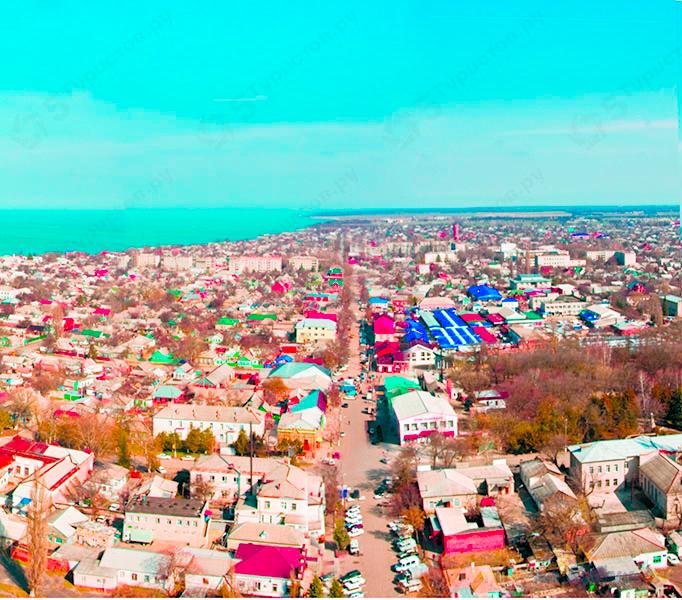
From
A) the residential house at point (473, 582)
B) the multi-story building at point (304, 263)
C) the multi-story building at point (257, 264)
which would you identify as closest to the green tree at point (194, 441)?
the residential house at point (473, 582)

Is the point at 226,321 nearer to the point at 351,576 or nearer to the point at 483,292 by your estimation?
the point at 483,292

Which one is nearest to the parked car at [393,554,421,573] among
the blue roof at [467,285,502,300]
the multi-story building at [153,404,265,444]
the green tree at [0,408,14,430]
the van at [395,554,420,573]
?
the van at [395,554,420,573]

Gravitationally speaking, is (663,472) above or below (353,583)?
above

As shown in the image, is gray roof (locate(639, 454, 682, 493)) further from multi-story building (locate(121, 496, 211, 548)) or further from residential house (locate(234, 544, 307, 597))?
multi-story building (locate(121, 496, 211, 548))

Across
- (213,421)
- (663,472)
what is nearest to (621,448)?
(663,472)

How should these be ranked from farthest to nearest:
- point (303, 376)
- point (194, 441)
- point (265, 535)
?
point (303, 376) < point (194, 441) < point (265, 535)

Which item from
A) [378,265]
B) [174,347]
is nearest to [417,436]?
[174,347]

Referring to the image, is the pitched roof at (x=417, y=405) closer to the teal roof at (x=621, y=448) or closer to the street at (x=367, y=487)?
the street at (x=367, y=487)

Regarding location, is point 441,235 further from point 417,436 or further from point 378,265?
point 417,436
